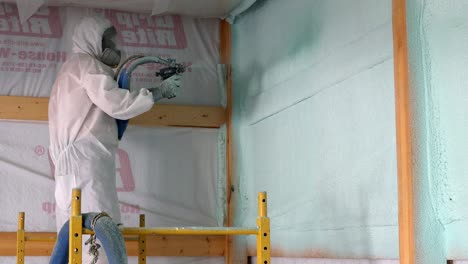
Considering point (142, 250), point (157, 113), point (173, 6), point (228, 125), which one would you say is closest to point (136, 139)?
point (157, 113)

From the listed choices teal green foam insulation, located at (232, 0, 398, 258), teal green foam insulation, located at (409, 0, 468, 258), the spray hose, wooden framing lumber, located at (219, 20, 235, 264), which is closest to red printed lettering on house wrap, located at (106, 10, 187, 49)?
wooden framing lumber, located at (219, 20, 235, 264)

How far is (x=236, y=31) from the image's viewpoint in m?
5.18

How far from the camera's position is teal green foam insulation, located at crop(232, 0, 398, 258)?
10.9 ft

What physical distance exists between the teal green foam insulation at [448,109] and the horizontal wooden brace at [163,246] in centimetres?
229

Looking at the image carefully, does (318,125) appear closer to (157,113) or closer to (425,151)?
(425,151)

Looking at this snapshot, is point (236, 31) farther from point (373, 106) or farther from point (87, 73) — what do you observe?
point (373, 106)

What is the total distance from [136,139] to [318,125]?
59.6 inches

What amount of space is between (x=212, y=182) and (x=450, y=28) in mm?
2551

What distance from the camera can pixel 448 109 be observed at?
291 centimetres

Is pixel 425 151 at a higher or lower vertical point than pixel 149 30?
lower

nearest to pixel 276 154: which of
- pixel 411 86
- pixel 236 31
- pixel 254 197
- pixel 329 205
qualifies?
pixel 254 197

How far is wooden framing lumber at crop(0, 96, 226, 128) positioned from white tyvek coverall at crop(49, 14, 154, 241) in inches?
24.9

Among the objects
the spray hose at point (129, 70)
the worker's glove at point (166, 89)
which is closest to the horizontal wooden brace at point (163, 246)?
the spray hose at point (129, 70)

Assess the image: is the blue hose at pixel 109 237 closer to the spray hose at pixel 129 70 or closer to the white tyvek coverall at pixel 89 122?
the white tyvek coverall at pixel 89 122
